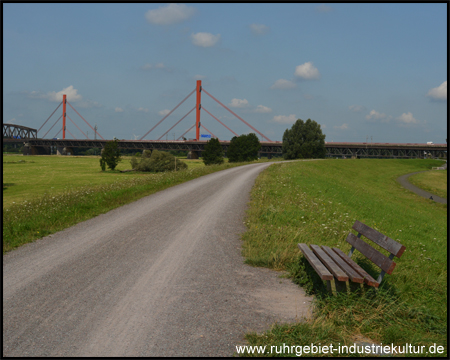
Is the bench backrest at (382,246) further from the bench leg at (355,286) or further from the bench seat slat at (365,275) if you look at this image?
the bench leg at (355,286)

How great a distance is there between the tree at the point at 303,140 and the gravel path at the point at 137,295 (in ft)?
265

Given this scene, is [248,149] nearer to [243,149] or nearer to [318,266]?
[243,149]

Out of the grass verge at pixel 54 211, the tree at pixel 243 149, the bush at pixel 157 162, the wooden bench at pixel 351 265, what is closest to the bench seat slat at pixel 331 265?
the wooden bench at pixel 351 265

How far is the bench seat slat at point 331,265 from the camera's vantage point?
514cm

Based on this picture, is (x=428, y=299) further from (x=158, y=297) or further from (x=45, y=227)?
(x=45, y=227)

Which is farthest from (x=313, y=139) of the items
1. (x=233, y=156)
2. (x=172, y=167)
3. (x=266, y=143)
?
(x=266, y=143)

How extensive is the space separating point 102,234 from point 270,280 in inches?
217

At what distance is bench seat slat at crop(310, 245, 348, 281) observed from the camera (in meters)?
5.14

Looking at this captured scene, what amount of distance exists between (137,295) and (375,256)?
410 centimetres

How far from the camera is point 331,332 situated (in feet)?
14.9

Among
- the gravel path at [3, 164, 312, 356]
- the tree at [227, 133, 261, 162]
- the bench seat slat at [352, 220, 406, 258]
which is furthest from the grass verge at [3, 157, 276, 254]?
the tree at [227, 133, 261, 162]

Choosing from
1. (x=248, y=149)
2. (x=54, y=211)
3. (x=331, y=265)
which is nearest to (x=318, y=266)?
(x=331, y=265)

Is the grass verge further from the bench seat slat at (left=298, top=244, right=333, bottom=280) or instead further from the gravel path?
the bench seat slat at (left=298, top=244, right=333, bottom=280)

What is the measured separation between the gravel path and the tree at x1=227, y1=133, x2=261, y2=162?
2934 inches
